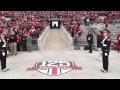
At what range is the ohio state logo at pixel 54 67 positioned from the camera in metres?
15.1

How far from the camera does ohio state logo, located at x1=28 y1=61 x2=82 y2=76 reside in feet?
49.7

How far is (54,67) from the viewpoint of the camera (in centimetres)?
1616

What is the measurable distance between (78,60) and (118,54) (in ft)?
10.2

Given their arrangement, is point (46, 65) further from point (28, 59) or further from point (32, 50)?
point (32, 50)

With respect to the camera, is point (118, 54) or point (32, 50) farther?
point (32, 50)

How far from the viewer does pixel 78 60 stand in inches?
727

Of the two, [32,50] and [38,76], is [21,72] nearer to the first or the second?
[38,76]

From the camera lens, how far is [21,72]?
1544 cm
